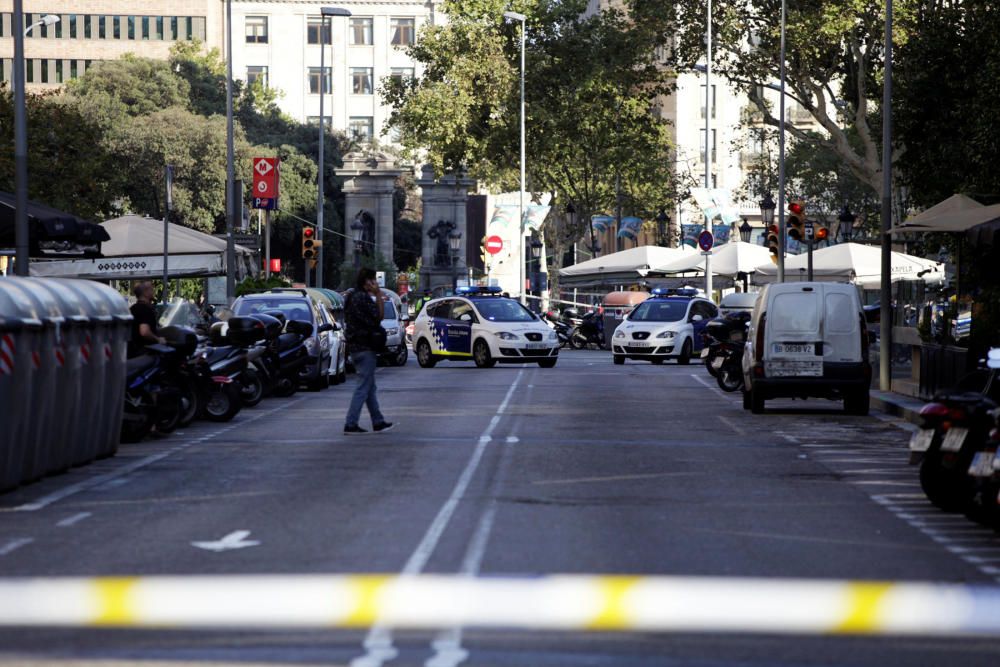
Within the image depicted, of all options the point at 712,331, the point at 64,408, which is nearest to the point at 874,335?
the point at 712,331

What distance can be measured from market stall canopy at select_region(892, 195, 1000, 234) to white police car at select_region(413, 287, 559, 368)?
47.1ft

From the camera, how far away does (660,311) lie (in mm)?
44531

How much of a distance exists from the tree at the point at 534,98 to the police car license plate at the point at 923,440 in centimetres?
5714

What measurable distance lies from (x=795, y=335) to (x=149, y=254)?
2065 cm

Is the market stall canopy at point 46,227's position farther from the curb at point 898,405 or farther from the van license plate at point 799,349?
the curb at point 898,405

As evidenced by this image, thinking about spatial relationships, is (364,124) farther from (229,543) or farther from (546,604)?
(546,604)

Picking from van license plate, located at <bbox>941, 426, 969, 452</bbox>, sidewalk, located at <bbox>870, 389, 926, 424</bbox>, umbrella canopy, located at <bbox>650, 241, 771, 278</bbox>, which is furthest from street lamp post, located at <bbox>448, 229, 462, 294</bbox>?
van license plate, located at <bbox>941, 426, 969, 452</bbox>

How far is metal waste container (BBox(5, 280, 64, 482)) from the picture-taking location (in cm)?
1498

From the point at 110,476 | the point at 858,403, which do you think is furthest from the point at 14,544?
the point at 858,403

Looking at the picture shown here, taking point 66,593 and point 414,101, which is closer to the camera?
point 66,593

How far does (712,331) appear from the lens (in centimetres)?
3275

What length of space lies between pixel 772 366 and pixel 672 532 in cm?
1332

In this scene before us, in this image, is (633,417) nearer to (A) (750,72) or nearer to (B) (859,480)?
(B) (859,480)

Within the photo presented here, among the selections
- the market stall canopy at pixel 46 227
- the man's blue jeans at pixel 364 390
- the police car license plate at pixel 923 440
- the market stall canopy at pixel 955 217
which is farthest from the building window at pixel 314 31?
the police car license plate at pixel 923 440
